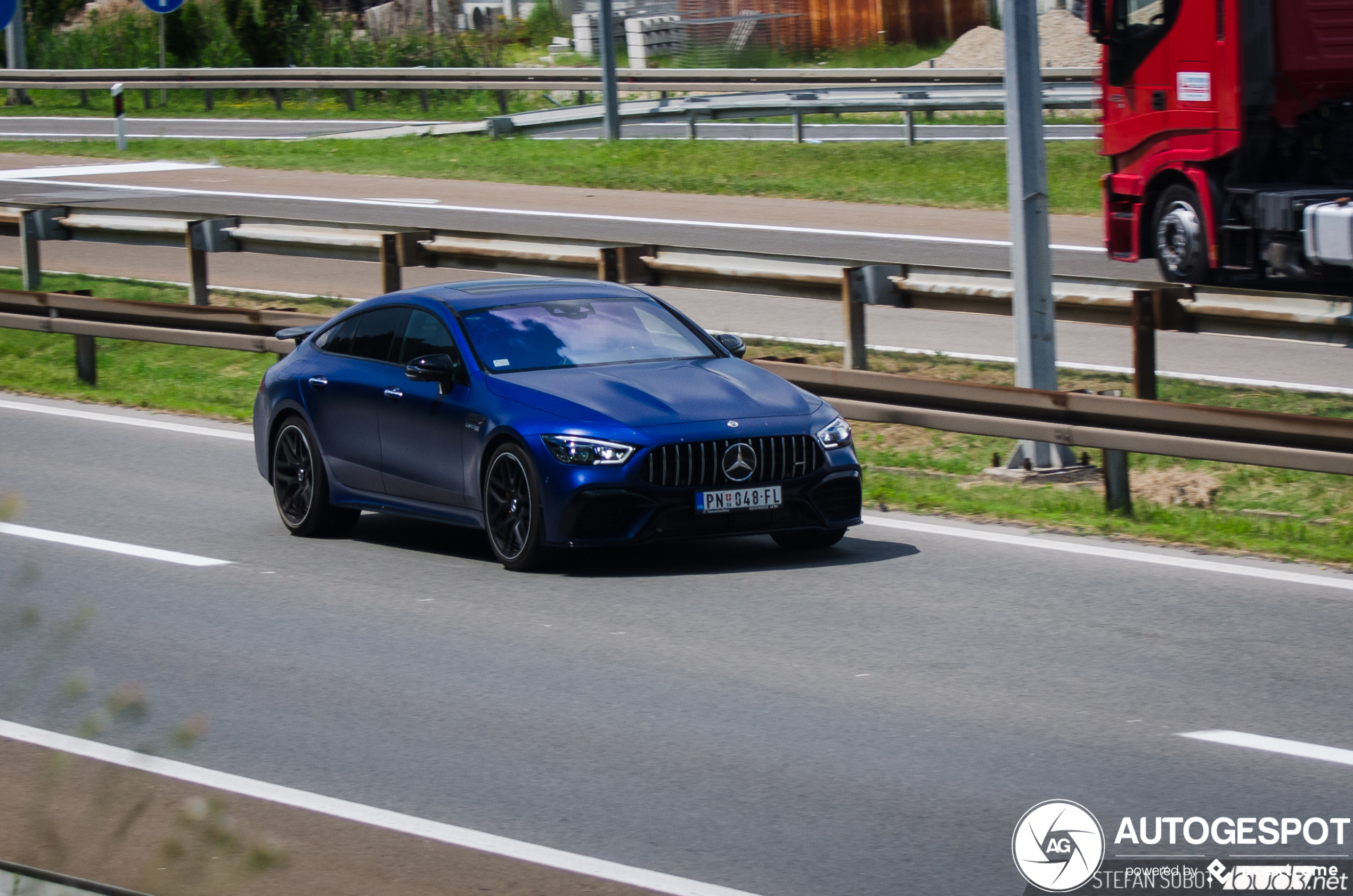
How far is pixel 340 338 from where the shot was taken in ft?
37.3

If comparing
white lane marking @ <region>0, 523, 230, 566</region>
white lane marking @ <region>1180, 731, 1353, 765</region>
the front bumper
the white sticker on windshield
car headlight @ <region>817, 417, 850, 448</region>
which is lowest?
white lane marking @ <region>1180, 731, 1353, 765</region>

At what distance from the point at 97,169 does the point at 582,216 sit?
9.36 metres

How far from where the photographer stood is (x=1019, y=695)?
7.36 meters

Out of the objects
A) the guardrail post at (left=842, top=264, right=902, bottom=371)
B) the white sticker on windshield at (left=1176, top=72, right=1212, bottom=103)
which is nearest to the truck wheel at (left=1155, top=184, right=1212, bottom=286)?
the white sticker on windshield at (left=1176, top=72, right=1212, bottom=103)

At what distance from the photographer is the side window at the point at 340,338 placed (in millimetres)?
11258

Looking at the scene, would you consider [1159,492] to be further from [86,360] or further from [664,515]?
[86,360]

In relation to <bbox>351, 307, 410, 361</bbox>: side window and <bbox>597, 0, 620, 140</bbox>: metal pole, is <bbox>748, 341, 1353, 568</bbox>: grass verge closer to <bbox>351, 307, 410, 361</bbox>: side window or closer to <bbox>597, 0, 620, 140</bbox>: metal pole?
<bbox>351, 307, 410, 361</bbox>: side window

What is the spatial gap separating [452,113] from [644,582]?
31.3 m

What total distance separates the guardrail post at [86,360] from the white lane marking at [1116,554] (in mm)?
8341

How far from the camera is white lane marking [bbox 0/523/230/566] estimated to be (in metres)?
10.3
